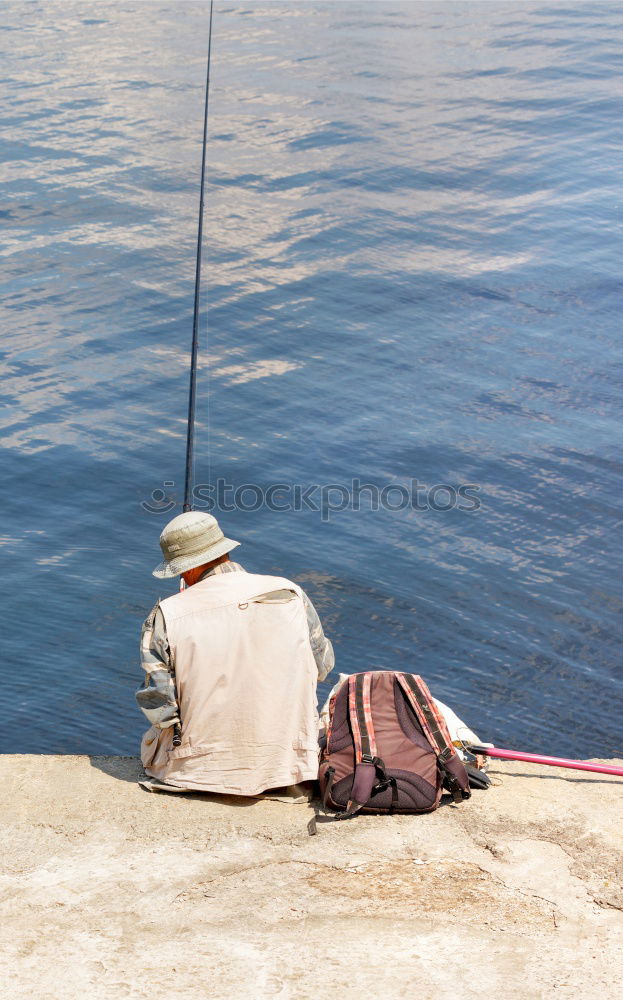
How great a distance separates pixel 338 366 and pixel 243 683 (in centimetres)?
689

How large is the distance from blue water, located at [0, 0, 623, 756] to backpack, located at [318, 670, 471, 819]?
7.02 ft

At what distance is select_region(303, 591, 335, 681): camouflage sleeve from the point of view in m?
3.59

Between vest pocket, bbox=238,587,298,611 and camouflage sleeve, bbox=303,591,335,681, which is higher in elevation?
vest pocket, bbox=238,587,298,611

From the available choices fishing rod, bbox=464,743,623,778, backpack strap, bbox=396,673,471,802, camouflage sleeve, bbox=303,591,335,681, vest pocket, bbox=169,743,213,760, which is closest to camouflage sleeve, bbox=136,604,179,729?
vest pocket, bbox=169,743,213,760

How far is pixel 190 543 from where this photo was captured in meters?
3.54

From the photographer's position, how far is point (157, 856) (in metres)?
3.32

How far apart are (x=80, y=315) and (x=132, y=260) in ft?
5.86

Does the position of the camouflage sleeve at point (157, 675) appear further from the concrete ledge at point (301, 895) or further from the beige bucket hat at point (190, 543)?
the concrete ledge at point (301, 895)

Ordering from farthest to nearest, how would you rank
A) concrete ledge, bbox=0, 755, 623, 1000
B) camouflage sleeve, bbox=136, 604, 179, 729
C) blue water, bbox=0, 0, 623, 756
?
blue water, bbox=0, 0, 623, 756
camouflage sleeve, bbox=136, 604, 179, 729
concrete ledge, bbox=0, 755, 623, 1000

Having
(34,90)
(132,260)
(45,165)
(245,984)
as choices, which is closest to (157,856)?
(245,984)

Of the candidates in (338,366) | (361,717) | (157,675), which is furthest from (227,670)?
(338,366)

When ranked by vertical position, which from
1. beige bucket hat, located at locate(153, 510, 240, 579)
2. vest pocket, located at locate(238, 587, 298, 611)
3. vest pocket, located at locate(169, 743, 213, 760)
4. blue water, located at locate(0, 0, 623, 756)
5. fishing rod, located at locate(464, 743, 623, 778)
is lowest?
blue water, located at locate(0, 0, 623, 756)

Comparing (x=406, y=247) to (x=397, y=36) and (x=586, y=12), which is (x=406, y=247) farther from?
(x=586, y=12)

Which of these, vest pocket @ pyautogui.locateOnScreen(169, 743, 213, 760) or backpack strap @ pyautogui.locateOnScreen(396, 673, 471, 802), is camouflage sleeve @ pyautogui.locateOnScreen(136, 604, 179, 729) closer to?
vest pocket @ pyautogui.locateOnScreen(169, 743, 213, 760)
